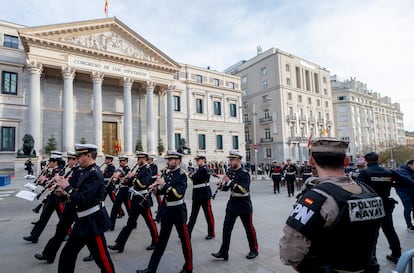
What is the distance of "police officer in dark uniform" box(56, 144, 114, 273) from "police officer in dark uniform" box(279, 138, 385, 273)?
9.14ft

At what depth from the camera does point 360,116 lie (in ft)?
232

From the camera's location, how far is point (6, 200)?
12.4m

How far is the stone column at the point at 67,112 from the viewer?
24.6 metres

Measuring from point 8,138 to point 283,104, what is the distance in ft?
142

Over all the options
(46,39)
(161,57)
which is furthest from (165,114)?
(46,39)

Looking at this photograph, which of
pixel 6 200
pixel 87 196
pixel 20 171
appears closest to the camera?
pixel 87 196

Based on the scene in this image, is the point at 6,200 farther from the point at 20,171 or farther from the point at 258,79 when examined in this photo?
the point at 258,79

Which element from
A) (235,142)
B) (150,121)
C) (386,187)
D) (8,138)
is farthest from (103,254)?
(235,142)

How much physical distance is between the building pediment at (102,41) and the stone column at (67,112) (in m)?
2.55

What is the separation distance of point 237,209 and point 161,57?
1180 inches

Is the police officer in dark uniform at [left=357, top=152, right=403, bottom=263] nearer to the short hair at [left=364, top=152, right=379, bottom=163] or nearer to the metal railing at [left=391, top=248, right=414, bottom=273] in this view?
the short hair at [left=364, top=152, right=379, bottom=163]

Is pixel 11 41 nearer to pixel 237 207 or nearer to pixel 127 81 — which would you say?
pixel 127 81

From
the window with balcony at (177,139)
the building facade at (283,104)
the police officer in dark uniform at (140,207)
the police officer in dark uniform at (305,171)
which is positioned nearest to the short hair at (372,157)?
the police officer in dark uniform at (140,207)

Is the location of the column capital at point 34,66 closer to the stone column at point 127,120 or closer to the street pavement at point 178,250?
the stone column at point 127,120
